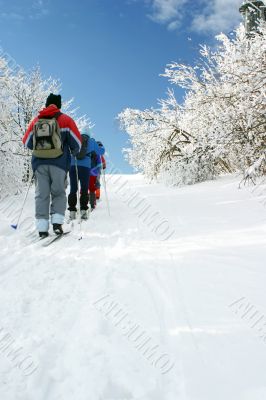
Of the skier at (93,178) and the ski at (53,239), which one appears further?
the skier at (93,178)

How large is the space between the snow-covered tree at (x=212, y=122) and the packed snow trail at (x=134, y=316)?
478cm

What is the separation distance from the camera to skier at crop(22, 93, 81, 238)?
5.61 meters

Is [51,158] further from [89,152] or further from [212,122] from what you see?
[212,122]

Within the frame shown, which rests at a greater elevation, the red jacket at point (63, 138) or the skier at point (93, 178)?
the red jacket at point (63, 138)

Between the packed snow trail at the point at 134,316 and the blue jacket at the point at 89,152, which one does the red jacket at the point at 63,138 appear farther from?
the blue jacket at the point at 89,152

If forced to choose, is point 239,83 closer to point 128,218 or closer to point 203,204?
point 203,204

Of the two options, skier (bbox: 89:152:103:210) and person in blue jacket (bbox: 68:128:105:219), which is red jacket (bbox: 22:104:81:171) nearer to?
person in blue jacket (bbox: 68:128:105:219)

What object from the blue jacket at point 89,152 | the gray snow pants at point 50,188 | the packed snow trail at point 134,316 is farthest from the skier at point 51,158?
the blue jacket at point 89,152

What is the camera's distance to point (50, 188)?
5887 millimetres

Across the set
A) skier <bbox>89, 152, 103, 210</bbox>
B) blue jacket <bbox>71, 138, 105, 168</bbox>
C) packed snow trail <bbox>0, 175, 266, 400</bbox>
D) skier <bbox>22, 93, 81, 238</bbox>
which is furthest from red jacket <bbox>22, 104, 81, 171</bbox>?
skier <bbox>89, 152, 103, 210</bbox>

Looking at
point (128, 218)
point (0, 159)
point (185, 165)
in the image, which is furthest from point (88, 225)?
point (185, 165)

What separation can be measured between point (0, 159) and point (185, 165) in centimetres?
834

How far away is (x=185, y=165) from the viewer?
17219 millimetres

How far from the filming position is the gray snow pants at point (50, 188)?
5.74 metres
